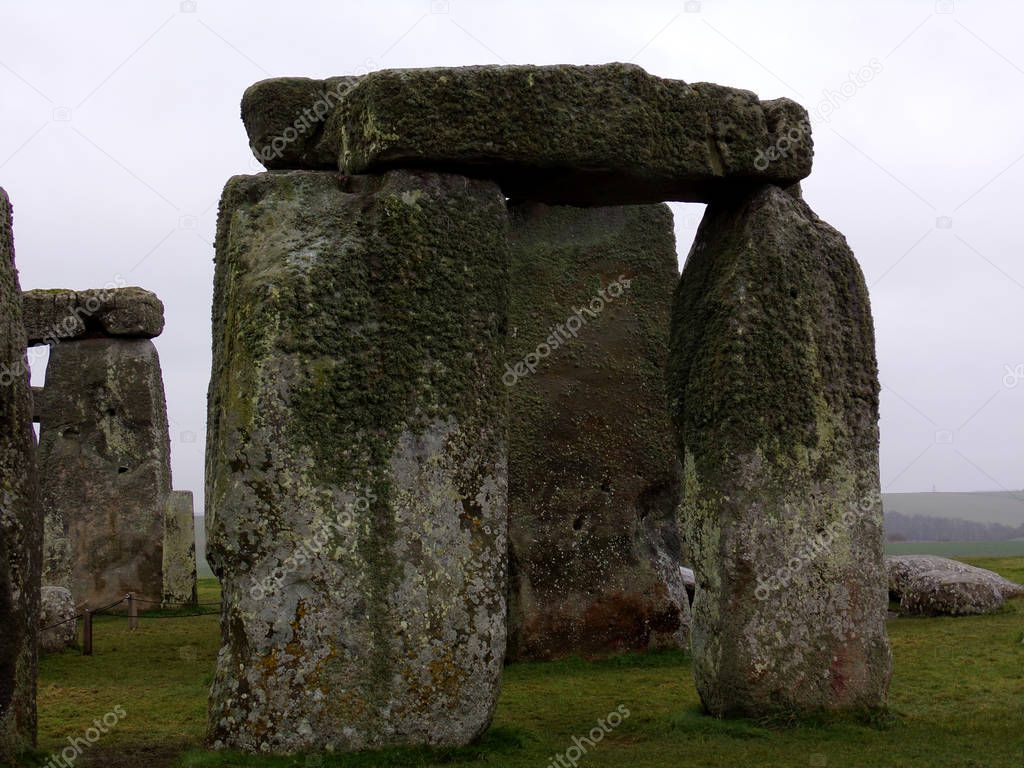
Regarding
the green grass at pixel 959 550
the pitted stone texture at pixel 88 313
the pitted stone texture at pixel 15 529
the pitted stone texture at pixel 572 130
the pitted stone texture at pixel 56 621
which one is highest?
the pitted stone texture at pixel 88 313

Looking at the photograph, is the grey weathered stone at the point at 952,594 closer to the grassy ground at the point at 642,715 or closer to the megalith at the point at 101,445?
the grassy ground at the point at 642,715

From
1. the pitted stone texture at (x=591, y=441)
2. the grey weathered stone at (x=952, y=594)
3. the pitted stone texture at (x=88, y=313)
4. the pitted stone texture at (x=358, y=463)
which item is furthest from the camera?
the pitted stone texture at (x=88, y=313)

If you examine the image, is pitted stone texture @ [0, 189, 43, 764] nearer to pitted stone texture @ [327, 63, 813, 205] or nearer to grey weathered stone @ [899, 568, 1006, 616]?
pitted stone texture @ [327, 63, 813, 205]

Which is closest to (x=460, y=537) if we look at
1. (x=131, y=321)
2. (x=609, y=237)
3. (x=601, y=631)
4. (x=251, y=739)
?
(x=251, y=739)

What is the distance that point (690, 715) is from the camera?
733 centimetres

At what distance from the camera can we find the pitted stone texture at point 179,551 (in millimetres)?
16703

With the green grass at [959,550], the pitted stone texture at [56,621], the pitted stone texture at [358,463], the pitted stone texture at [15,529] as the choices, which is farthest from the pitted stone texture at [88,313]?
the green grass at [959,550]

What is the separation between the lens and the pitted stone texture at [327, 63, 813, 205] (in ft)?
21.8

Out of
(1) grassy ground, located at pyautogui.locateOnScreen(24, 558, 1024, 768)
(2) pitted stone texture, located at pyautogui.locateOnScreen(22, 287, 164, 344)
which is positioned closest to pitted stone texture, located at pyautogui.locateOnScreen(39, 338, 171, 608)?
(2) pitted stone texture, located at pyautogui.locateOnScreen(22, 287, 164, 344)

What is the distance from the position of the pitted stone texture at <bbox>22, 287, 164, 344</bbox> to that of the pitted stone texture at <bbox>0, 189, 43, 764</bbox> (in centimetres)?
1046

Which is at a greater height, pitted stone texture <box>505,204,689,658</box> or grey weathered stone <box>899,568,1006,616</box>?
pitted stone texture <box>505,204,689,658</box>

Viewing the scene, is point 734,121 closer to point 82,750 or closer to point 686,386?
point 686,386

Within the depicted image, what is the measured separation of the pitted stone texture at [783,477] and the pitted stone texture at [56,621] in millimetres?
6761

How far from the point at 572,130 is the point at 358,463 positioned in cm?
208
